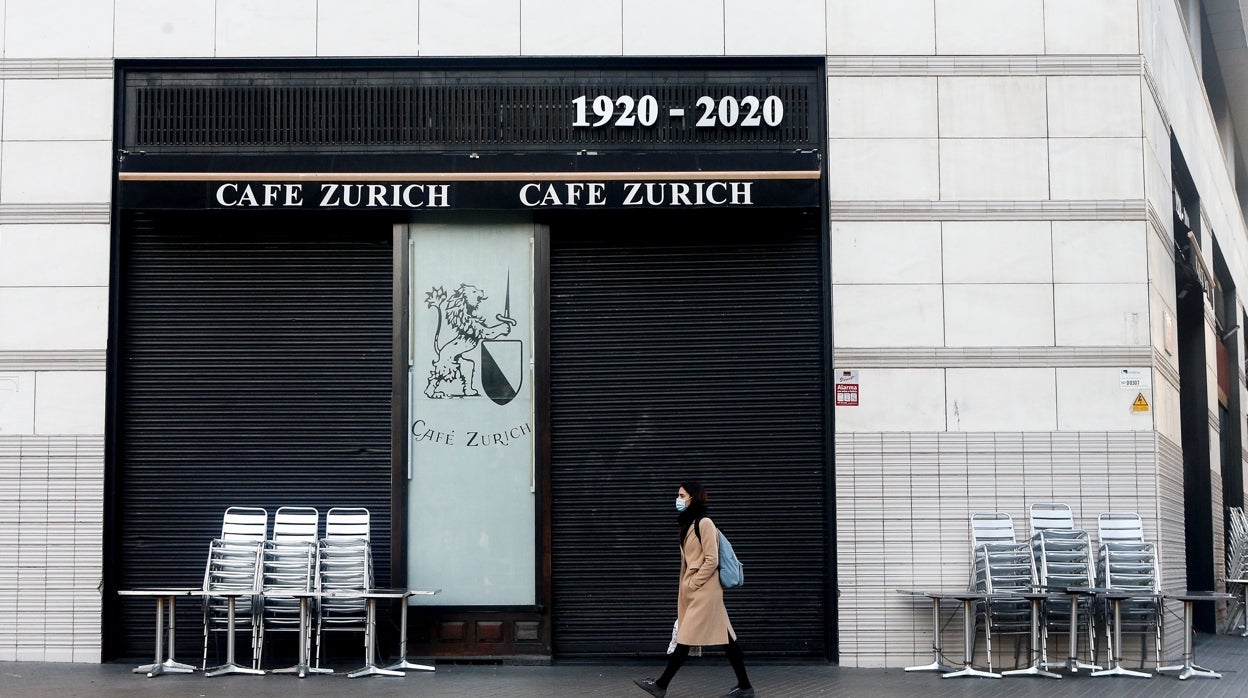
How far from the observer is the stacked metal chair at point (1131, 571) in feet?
44.7

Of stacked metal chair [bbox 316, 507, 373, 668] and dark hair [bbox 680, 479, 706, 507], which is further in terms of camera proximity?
stacked metal chair [bbox 316, 507, 373, 668]

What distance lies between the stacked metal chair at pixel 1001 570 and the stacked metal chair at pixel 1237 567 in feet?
20.0


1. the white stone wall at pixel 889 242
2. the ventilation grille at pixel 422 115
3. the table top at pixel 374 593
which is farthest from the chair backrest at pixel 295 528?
the ventilation grille at pixel 422 115

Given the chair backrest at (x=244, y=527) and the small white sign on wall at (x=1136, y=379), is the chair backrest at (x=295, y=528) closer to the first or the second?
the chair backrest at (x=244, y=527)

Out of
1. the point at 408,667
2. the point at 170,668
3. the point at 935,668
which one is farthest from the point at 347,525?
the point at 935,668

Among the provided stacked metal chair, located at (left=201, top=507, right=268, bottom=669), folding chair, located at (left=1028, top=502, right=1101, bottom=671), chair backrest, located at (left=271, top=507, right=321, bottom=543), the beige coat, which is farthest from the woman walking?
stacked metal chair, located at (left=201, top=507, right=268, bottom=669)

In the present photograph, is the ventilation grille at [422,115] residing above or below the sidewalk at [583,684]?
above

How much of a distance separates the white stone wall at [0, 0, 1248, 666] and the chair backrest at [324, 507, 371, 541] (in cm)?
217

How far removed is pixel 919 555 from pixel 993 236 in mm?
3079

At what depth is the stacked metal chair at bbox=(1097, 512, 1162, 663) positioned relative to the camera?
13633 millimetres

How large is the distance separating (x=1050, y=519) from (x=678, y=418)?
3.57 metres

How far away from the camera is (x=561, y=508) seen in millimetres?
14258

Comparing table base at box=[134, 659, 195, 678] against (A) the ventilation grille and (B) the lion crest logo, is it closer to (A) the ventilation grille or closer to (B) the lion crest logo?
(B) the lion crest logo

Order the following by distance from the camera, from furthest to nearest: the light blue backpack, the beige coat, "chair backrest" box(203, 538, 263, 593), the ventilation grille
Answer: the ventilation grille < "chair backrest" box(203, 538, 263, 593) < the light blue backpack < the beige coat
